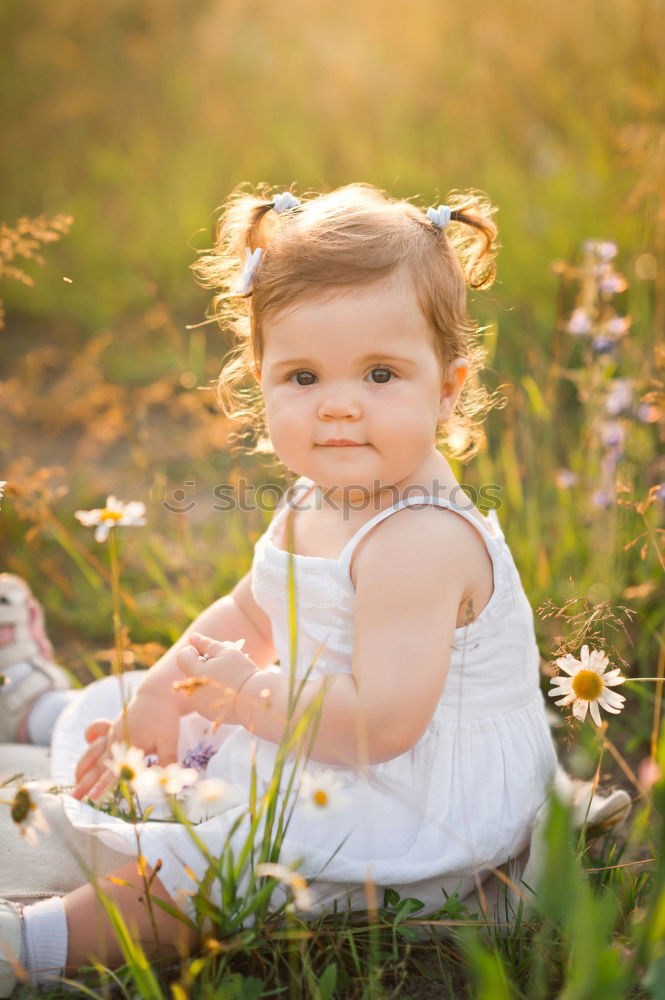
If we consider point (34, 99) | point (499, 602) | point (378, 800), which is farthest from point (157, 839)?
point (34, 99)

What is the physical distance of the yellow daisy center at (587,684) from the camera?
4.32 ft

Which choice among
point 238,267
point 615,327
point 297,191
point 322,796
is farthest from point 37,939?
point 297,191

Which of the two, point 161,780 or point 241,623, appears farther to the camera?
point 241,623

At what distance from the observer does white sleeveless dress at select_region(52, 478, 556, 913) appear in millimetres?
→ 1374

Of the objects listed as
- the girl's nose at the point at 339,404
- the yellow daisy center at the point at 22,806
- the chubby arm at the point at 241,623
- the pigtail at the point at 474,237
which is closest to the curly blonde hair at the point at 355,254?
the pigtail at the point at 474,237

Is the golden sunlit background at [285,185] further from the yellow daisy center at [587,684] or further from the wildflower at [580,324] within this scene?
the yellow daisy center at [587,684]

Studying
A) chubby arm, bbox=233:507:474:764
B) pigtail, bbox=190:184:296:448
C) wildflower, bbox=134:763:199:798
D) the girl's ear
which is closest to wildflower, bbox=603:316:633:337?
the girl's ear

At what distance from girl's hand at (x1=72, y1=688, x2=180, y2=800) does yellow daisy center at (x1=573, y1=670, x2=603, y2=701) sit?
2.28 feet

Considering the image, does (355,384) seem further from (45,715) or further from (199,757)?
(45,715)

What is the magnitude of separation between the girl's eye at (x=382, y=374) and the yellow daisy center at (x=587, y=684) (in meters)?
0.49

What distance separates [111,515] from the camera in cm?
148

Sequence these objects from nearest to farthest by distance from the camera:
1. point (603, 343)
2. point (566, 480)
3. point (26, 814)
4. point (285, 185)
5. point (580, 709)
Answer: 1. point (26, 814)
2. point (580, 709)
3. point (603, 343)
4. point (566, 480)
5. point (285, 185)

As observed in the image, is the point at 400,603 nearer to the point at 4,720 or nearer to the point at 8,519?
the point at 4,720

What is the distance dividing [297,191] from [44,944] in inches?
144
